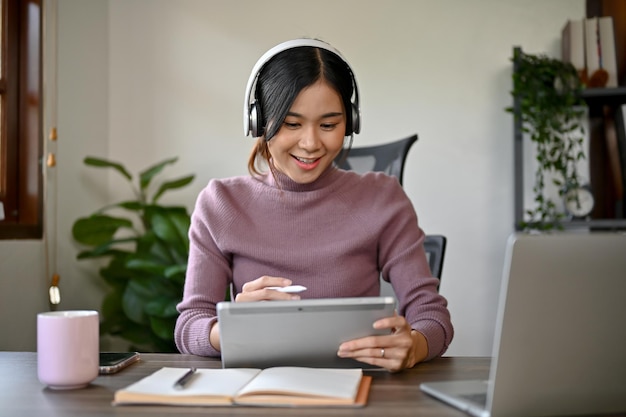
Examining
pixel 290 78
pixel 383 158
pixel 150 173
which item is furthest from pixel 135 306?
pixel 290 78

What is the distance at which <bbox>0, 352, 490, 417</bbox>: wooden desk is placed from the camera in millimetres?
863

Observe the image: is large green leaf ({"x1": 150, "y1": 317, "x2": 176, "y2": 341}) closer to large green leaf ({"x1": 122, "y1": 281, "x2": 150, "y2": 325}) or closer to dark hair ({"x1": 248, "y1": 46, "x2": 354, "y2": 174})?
large green leaf ({"x1": 122, "y1": 281, "x2": 150, "y2": 325})

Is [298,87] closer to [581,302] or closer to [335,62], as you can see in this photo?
[335,62]

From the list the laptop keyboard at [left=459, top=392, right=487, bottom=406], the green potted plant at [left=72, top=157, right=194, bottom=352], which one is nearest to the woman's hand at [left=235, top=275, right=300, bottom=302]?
the laptop keyboard at [left=459, top=392, right=487, bottom=406]

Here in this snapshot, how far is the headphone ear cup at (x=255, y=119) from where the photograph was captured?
5.00 feet

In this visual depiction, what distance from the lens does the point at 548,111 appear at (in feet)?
10.00

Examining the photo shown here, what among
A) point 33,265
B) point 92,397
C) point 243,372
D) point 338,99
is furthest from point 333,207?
point 33,265

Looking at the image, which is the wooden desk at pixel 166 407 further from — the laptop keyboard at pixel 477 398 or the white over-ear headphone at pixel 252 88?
the white over-ear headphone at pixel 252 88

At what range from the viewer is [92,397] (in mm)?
943

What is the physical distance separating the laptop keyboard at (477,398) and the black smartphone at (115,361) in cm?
53

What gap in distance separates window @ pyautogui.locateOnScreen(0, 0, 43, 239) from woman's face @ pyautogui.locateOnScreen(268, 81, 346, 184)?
156cm

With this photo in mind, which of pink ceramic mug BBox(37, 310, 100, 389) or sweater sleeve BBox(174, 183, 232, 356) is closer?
pink ceramic mug BBox(37, 310, 100, 389)

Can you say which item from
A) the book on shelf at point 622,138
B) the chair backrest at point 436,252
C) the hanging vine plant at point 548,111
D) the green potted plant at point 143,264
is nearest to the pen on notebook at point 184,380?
the chair backrest at point 436,252

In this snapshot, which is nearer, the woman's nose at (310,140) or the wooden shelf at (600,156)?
the woman's nose at (310,140)
